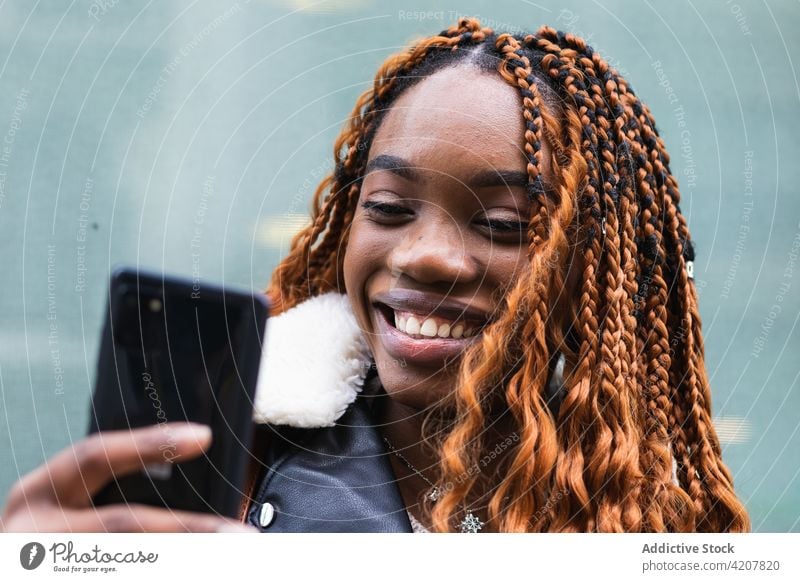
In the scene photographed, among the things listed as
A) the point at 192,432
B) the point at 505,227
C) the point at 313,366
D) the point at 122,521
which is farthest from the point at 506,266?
the point at 122,521

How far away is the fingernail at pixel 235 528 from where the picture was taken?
0.74 meters

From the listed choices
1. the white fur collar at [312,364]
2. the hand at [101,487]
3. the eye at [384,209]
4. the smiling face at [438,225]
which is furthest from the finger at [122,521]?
the eye at [384,209]

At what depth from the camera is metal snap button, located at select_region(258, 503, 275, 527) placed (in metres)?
0.74

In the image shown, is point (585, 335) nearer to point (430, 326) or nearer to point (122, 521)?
point (430, 326)

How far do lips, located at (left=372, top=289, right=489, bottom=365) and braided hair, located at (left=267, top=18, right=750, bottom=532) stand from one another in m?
0.01

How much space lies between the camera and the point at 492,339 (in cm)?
72

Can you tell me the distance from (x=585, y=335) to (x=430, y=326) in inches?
5.5

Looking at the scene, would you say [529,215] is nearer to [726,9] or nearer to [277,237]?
[277,237]

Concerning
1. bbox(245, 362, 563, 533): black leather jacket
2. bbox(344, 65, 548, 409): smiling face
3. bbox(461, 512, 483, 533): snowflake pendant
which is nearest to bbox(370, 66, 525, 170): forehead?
bbox(344, 65, 548, 409): smiling face

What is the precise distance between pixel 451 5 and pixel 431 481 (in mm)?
486

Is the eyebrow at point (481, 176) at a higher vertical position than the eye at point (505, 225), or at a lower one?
higher
